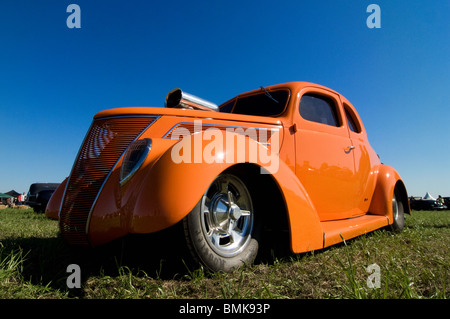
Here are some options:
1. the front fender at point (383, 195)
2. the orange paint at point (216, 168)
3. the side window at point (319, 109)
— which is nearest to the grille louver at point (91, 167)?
the orange paint at point (216, 168)

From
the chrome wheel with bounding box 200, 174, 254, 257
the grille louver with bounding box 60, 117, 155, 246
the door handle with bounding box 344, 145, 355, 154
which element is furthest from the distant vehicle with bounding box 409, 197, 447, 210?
the grille louver with bounding box 60, 117, 155, 246

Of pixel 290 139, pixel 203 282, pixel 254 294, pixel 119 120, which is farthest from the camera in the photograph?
pixel 290 139

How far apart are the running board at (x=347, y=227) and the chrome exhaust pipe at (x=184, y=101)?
168 cm

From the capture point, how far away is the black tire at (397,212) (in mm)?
4262

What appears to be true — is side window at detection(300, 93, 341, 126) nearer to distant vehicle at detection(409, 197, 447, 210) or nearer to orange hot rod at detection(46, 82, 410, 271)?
orange hot rod at detection(46, 82, 410, 271)

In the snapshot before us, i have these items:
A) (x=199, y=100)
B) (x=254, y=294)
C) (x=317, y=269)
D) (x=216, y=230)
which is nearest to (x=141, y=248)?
(x=216, y=230)

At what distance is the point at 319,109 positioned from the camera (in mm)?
3463

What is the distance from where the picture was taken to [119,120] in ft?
7.91

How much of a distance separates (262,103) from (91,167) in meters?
1.97

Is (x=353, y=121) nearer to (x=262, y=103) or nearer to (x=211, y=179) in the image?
(x=262, y=103)

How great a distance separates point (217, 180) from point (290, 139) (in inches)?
41.4

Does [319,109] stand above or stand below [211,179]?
above

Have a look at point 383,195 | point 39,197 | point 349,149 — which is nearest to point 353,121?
point 349,149
